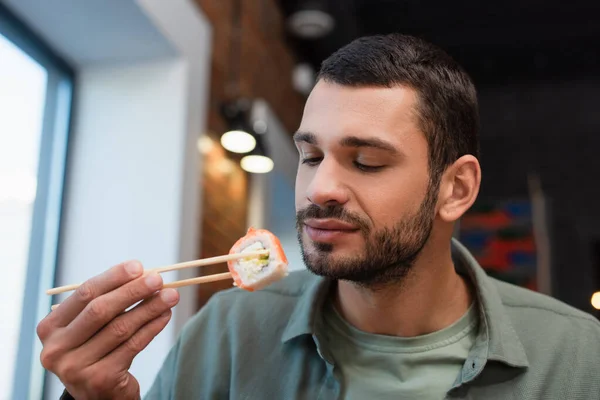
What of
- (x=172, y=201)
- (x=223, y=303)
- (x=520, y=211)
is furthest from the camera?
(x=520, y=211)

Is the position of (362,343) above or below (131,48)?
below

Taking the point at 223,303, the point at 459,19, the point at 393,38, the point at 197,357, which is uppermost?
the point at 459,19

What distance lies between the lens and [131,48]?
2.90 m

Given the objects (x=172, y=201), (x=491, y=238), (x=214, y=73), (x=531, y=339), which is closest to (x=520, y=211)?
(x=491, y=238)

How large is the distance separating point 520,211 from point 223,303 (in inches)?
181

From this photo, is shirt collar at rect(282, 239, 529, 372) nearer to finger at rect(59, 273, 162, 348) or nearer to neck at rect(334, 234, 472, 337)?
neck at rect(334, 234, 472, 337)

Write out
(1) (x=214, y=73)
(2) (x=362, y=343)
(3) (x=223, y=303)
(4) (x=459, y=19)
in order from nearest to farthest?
(2) (x=362, y=343) < (3) (x=223, y=303) < (1) (x=214, y=73) < (4) (x=459, y=19)

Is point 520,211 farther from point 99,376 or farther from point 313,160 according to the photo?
point 99,376

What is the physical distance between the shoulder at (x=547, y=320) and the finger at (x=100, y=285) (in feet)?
3.11

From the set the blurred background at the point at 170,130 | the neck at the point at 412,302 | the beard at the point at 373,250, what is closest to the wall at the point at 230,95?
the blurred background at the point at 170,130

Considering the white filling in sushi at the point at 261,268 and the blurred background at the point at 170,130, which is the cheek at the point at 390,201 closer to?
the white filling in sushi at the point at 261,268

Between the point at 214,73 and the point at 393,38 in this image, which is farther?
the point at 214,73

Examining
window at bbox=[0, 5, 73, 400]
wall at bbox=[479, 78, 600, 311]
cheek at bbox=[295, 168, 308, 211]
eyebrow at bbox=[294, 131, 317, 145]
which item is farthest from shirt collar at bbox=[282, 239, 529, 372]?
wall at bbox=[479, 78, 600, 311]

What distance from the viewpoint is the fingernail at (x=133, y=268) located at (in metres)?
1.20
